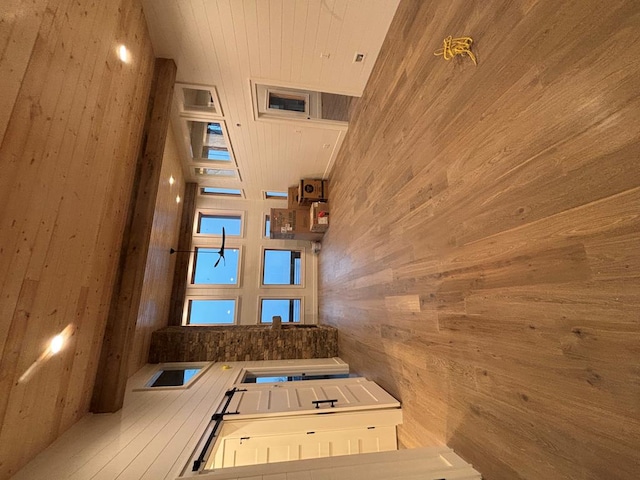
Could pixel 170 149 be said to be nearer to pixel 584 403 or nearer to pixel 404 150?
pixel 404 150

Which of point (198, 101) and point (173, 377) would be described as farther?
point (198, 101)

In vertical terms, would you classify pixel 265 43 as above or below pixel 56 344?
above

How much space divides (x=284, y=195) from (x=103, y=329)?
4.66 meters

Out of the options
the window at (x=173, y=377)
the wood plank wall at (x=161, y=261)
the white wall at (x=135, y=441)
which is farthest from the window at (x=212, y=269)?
the white wall at (x=135, y=441)

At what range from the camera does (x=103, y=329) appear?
2.15 m

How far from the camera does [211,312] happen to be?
18.3 feet

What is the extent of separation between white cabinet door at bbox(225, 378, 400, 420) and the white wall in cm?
27

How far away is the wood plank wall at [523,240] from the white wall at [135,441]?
153 centimetres

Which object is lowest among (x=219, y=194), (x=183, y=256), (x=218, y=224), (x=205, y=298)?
(x=205, y=298)

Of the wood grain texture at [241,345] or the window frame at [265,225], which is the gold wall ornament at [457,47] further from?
the window frame at [265,225]

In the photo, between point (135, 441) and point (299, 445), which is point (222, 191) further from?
point (299, 445)

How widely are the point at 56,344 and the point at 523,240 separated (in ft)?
8.13

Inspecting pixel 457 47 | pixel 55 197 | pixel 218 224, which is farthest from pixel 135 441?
pixel 218 224

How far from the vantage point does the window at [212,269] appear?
5.61 m
